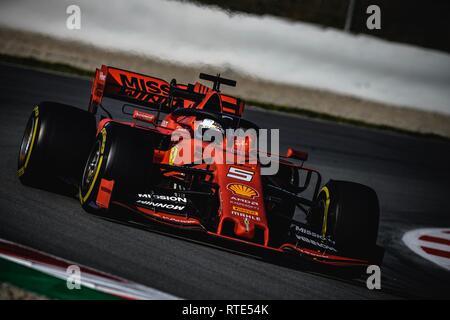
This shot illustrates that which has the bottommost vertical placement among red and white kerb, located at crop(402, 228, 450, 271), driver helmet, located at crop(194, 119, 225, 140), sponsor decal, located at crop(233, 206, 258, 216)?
red and white kerb, located at crop(402, 228, 450, 271)

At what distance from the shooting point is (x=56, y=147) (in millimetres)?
7102

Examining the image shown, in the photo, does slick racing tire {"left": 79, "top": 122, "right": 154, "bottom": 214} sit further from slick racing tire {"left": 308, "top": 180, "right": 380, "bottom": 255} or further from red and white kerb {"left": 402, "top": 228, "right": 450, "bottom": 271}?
red and white kerb {"left": 402, "top": 228, "right": 450, "bottom": 271}

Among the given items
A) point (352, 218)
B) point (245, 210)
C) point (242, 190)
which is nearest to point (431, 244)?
point (352, 218)

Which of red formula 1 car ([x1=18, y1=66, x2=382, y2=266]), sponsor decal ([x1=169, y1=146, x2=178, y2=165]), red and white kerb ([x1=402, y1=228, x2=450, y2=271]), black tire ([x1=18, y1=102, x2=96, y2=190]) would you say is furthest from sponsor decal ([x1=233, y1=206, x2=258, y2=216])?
red and white kerb ([x1=402, y1=228, x2=450, y2=271])

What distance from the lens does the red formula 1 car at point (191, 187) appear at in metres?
6.14

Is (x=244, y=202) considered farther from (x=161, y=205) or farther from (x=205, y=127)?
(x=205, y=127)

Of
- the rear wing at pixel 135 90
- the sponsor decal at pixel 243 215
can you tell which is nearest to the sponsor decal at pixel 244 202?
the sponsor decal at pixel 243 215

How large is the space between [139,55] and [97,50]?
1.23 m

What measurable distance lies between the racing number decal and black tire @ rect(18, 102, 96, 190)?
1525 mm

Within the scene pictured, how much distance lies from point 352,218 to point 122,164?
6.49ft

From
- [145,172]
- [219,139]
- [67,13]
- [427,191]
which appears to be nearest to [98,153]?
[145,172]

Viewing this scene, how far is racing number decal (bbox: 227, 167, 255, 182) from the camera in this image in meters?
6.60
